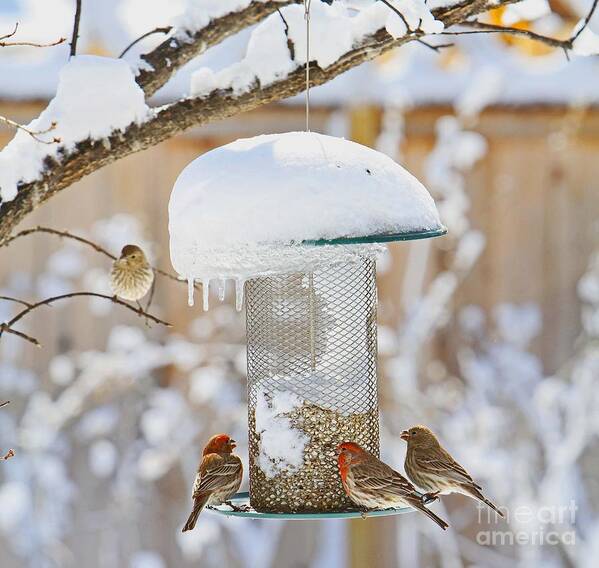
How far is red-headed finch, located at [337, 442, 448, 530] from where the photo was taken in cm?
327

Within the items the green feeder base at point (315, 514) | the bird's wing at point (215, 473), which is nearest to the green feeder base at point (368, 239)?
the green feeder base at point (315, 514)

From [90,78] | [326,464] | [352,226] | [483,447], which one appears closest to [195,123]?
[90,78]

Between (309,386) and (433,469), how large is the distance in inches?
21.7

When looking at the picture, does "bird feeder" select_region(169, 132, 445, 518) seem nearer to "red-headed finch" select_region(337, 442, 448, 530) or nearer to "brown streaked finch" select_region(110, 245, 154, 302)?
"red-headed finch" select_region(337, 442, 448, 530)

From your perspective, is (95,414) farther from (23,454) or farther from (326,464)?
(326,464)

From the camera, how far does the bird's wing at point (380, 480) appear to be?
10.7 ft

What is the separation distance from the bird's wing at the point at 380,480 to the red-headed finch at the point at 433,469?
38 cm

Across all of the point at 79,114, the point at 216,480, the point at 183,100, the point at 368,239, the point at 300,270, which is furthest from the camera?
the point at 216,480

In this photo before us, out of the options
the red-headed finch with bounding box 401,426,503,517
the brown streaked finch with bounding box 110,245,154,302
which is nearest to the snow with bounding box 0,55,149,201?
the brown streaked finch with bounding box 110,245,154,302

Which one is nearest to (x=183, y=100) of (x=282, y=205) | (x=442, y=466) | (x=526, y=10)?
(x=282, y=205)

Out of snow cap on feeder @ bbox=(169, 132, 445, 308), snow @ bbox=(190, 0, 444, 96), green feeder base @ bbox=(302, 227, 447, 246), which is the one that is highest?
snow @ bbox=(190, 0, 444, 96)

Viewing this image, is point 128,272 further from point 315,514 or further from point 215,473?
point 315,514

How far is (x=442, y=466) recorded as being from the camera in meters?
3.75

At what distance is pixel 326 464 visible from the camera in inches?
140
